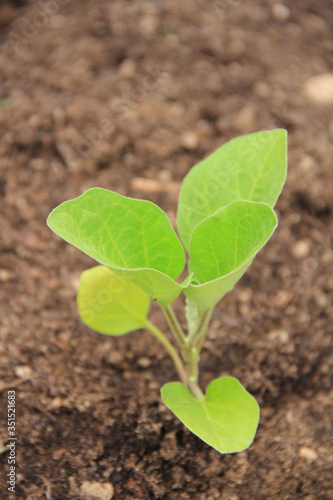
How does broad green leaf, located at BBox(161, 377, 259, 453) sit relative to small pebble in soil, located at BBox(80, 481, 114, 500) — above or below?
above

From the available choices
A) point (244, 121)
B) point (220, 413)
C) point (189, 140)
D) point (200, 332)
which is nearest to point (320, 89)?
point (244, 121)

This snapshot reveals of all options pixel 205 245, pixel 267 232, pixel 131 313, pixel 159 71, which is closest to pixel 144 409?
pixel 131 313

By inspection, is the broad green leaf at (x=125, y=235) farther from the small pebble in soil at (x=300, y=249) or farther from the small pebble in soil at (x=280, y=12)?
the small pebble in soil at (x=280, y=12)

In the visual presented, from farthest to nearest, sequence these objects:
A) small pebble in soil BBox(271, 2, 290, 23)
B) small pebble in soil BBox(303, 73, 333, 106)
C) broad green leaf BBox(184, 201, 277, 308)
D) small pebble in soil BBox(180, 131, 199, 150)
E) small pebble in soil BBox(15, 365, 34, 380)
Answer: small pebble in soil BBox(271, 2, 290, 23), small pebble in soil BBox(303, 73, 333, 106), small pebble in soil BBox(180, 131, 199, 150), small pebble in soil BBox(15, 365, 34, 380), broad green leaf BBox(184, 201, 277, 308)

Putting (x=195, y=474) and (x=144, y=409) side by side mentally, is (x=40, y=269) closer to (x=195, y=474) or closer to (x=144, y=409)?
(x=144, y=409)

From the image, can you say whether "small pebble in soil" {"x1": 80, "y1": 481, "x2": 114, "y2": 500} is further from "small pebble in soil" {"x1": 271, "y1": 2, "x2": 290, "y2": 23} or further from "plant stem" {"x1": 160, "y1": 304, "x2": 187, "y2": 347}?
"small pebble in soil" {"x1": 271, "y1": 2, "x2": 290, "y2": 23}

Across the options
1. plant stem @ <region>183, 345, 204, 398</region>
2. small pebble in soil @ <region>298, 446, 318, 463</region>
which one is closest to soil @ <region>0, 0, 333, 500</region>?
small pebble in soil @ <region>298, 446, 318, 463</region>

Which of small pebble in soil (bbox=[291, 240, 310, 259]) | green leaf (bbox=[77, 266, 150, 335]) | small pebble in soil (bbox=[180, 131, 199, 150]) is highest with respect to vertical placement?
green leaf (bbox=[77, 266, 150, 335])
